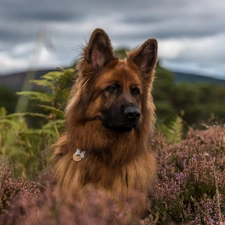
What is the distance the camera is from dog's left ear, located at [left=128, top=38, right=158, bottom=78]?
553 cm

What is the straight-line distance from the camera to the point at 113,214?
116 inches

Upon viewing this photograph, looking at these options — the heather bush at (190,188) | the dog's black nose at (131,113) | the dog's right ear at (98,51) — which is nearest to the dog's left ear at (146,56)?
the dog's right ear at (98,51)

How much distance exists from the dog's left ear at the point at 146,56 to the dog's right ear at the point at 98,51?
36cm

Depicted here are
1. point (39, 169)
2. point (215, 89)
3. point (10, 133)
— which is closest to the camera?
point (39, 169)

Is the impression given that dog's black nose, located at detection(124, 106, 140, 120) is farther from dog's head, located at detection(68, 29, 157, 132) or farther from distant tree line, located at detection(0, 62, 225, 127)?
distant tree line, located at detection(0, 62, 225, 127)

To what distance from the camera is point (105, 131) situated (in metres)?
5.16

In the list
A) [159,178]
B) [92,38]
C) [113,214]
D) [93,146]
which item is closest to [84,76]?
[92,38]

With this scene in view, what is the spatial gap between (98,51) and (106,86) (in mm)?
441

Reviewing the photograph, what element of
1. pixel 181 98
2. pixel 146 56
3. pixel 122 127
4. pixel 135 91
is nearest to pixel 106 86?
pixel 135 91

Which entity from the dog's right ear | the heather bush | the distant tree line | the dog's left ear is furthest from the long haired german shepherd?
the distant tree line

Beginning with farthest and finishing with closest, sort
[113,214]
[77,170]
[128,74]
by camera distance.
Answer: [128,74]
[77,170]
[113,214]

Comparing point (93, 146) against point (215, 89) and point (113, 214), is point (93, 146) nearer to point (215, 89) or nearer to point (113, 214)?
point (113, 214)

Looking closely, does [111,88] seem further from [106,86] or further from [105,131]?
[105,131]

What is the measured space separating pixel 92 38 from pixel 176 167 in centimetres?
202
